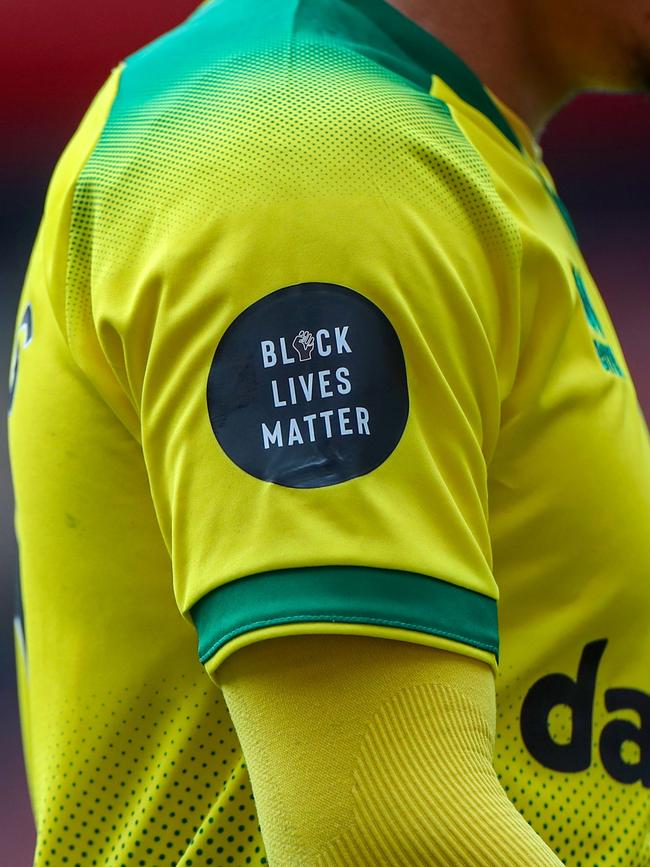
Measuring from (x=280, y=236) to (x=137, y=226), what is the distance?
0.10m

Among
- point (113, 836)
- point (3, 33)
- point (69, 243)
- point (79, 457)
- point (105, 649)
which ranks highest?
point (69, 243)

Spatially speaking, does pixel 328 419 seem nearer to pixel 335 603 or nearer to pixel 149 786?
pixel 335 603

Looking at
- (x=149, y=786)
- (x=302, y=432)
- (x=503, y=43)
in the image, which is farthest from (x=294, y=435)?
(x=503, y=43)

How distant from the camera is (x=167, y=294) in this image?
0.71 metres

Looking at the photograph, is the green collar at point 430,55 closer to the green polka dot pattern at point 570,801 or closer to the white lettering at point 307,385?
the white lettering at point 307,385

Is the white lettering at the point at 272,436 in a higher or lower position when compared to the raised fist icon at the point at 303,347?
lower

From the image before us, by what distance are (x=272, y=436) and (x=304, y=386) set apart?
0.11ft

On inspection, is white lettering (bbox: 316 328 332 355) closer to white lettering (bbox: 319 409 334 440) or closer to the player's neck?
white lettering (bbox: 319 409 334 440)

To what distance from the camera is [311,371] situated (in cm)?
69

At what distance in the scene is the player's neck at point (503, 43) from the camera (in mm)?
986

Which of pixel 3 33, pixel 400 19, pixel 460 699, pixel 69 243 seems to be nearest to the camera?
pixel 460 699

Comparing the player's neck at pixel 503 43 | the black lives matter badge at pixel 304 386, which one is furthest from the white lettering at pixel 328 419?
the player's neck at pixel 503 43

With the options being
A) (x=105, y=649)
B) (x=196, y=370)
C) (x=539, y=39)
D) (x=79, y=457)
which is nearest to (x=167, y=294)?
(x=196, y=370)

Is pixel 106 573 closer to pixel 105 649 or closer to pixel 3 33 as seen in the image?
pixel 105 649
